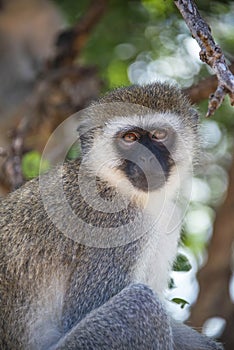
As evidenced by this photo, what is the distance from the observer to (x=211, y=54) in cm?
358

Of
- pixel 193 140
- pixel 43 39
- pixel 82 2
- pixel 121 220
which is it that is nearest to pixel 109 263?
pixel 121 220

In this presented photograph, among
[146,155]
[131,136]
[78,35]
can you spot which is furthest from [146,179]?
[78,35]

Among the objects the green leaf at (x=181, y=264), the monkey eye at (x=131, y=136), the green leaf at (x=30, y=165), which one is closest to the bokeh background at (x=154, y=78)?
the green leaf at (x=30, y=165)

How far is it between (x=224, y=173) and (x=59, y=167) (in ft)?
9.61

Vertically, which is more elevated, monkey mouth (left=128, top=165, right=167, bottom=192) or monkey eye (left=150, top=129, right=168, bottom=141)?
monkey eye (left=150, top=129, right=168, bottom=141)

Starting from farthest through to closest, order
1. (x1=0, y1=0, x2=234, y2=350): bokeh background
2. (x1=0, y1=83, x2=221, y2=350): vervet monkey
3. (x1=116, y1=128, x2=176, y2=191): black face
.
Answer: (x1=0, y1=0, x2=234, y2=350): bokeh background → (x1=116, y1=128, x2=176, y2=191): black face → (x1=0, y1=83, x2=221, y2=350): vervet monkey

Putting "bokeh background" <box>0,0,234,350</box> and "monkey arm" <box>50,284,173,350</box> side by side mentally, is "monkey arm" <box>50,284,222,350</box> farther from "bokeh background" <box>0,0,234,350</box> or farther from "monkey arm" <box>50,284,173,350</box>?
"bokeh background" <box>0,0,234,350</box>

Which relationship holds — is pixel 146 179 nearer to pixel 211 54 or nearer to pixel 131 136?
pixel 131 136

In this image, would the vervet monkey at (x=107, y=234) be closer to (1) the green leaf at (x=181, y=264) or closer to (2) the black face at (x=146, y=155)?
(2) the black face at (x=146, y=155)

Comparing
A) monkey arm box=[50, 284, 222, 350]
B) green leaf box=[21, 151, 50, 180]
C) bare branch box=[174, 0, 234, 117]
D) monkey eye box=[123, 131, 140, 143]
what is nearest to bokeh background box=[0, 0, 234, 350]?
green leaf box=[21, 151, 50, 180]

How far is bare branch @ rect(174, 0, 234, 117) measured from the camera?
3431mm

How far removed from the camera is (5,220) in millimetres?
4852

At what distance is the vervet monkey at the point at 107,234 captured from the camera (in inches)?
172

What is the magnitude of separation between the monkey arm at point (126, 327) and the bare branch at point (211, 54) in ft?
4.22
